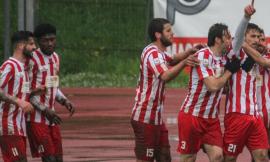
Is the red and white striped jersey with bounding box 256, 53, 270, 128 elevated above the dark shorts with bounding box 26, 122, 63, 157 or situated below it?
above

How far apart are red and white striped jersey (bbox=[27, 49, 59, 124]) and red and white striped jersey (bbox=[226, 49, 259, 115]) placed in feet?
6.49

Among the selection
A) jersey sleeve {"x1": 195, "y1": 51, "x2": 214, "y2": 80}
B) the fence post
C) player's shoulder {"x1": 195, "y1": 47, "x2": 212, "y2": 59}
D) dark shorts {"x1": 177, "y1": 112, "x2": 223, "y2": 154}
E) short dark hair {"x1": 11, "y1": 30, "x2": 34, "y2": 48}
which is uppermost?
short dark hair {"x1": 11, "y1": 30, "x2": 34, "y2": 48}

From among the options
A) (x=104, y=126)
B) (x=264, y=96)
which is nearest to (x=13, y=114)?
(x=264, y=96)

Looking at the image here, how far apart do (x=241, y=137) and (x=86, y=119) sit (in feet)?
29.5

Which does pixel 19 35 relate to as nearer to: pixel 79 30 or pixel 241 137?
pixel 241 137

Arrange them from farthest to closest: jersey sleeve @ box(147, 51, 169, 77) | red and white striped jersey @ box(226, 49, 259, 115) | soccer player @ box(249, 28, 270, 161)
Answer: soccer player @ box(249, 28, 270, 161) < red and white striped jersey @ box(226, 49, 259, 115) < jersey sleeve @ box(147, 51, 169, 77)

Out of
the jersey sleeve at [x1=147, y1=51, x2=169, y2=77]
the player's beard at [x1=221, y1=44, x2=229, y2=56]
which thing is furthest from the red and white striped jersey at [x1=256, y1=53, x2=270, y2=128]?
the jersey sleeve at [x1=147, y1=51, x2=169, y2=77]

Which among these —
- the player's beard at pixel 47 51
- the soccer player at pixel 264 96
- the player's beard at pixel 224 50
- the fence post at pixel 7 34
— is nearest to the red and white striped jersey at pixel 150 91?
the player's beard at pixel 224 50

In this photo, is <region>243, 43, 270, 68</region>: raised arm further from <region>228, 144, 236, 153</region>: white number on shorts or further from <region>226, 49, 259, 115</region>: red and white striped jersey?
<region>228, 144, 236, 153</region>: white number on shorts

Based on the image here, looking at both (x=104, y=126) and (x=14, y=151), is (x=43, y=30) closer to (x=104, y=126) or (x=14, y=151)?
(x=14, y=151)

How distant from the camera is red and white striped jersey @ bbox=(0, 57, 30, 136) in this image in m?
12.2

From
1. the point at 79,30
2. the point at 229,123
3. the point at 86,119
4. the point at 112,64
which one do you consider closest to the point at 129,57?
the point at 112,64

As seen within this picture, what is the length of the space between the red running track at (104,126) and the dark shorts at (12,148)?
9.97 feet

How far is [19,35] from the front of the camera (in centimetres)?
1241
